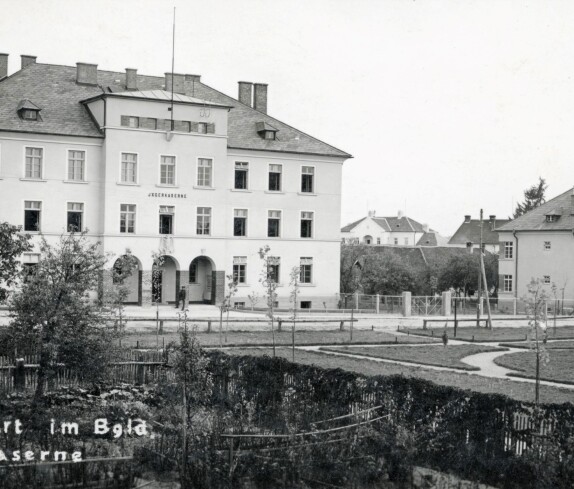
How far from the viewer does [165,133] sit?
52.7m

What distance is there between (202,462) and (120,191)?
38524 millimetres

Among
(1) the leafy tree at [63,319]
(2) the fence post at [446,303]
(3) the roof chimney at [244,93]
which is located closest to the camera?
(1) the leafy tree at [63,319]

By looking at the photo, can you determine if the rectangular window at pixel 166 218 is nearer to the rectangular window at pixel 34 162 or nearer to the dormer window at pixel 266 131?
the rectangular window at pixel 34 162

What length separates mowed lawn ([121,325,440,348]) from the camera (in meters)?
33.9

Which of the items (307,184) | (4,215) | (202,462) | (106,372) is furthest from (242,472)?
(307,184)

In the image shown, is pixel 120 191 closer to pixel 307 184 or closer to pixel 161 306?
pixel 161 306

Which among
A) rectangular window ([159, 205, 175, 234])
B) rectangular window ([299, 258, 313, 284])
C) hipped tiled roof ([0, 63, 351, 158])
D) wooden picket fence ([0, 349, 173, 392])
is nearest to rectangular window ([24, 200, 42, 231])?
hipped tiled roof ([0, 63, 351, 158])

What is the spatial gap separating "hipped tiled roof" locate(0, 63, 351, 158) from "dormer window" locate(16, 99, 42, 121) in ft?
1.04

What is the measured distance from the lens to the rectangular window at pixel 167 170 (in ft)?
174

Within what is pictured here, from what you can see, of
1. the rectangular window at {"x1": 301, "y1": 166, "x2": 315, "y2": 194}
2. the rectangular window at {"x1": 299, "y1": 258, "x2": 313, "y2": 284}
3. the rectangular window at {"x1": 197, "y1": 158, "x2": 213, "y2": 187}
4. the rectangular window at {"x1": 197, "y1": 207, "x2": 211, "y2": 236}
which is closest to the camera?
the rectangular window at {"x1": 197, "y1": 158, "x2": 213, "y2": 187}

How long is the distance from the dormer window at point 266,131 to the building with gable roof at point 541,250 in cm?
2186

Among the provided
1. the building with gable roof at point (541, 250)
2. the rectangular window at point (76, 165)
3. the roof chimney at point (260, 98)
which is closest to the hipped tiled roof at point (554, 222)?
the building with gable roof at point (541, 250)

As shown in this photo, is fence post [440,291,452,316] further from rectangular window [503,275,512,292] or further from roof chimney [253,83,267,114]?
roof chimney [253,83,267,114]

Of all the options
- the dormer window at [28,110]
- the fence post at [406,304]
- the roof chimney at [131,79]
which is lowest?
the fence post at [406,304]
